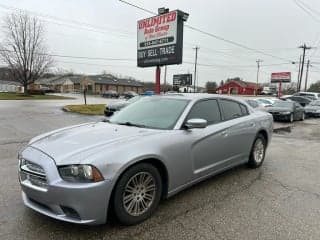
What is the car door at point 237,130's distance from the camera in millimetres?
4848

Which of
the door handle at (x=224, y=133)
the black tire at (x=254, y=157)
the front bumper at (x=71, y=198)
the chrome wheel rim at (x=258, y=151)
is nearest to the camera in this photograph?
the front bumper at (x=71, y=198)

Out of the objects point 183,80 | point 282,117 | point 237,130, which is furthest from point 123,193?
point 183,80

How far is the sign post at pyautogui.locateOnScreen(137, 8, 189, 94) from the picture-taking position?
15977mm

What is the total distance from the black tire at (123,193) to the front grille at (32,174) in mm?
753

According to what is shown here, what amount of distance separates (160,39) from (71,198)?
15043mm

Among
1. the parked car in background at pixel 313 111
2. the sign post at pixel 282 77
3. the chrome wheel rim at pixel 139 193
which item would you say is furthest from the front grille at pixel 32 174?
the sign post at pixel 282 77

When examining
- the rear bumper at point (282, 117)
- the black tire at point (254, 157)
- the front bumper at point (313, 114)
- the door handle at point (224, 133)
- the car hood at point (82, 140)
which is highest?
the car hood at point (82, 140)

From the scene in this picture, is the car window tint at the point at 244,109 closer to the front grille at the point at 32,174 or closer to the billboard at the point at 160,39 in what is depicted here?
the front grille at the point at 32,174

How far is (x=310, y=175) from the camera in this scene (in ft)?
18.1

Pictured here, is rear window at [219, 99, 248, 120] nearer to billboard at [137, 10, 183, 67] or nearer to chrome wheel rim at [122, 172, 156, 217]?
chrome wheel rim at [122, 172, 156, 217]

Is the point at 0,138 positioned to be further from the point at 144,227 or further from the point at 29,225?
the point at 144,227

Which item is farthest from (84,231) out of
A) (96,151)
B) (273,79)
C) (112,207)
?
(273,79)

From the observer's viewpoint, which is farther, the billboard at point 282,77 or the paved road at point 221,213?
the billboard at point 282,77

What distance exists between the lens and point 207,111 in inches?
182
